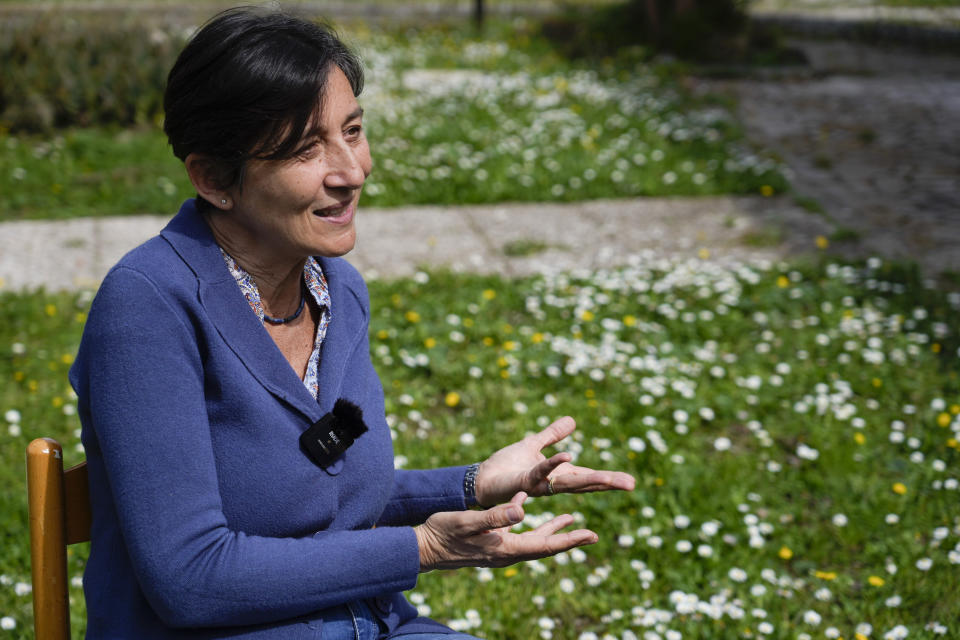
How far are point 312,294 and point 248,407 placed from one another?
361 mm

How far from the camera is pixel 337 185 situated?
67.5 inches

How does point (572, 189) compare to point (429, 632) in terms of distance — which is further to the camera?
point (572, 189)

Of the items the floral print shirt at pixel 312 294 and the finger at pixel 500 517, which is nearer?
the finger at pixel 500 517

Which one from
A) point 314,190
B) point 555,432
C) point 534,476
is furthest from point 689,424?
point 314,190

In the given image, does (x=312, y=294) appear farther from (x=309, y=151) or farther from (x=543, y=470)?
(x=543, y=470)

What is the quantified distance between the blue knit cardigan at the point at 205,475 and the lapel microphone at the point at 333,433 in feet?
0.06

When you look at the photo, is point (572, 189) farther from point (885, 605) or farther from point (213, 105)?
point (213, 105)

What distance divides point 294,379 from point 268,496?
206mm

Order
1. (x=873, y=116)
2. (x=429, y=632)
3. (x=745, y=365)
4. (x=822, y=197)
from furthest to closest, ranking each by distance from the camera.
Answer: (x=873, y=116), (x=822, y=197), (x=745, y=365), (x=429, y=632)

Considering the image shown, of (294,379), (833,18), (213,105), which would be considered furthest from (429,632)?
(833,18)

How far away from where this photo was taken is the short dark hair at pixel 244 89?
158cm

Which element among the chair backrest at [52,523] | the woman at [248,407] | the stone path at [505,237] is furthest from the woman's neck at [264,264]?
the stone path at [505,237]

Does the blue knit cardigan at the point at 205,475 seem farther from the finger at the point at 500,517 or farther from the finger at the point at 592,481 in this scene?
the finger at the point at 592,481

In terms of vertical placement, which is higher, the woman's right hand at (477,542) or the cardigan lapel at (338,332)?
the cardigan lapel at (338,332)
